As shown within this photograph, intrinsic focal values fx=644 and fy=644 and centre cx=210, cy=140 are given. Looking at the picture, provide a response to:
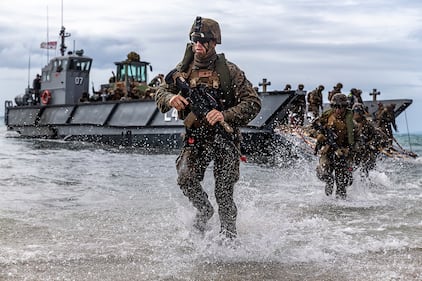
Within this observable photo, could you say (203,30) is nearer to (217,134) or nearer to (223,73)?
(223,73)

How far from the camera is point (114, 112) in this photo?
25.9 metres

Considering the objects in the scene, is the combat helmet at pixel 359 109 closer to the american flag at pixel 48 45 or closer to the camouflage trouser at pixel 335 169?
the camouflage trouser at pixel 335 169

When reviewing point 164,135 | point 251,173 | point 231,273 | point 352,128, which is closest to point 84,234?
point 231,273

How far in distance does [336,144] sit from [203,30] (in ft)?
15.1

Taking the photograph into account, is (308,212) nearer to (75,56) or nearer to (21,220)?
(21,220)

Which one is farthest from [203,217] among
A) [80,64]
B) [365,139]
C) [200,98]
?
[80,64]

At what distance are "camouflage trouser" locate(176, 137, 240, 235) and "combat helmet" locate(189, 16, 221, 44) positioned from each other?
867 millimetres

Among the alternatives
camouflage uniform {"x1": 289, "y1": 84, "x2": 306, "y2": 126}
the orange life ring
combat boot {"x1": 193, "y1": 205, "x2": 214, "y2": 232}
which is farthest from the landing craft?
combat boot {"x1": 193, "y1": 205, "x2": 214, "y2": 232}

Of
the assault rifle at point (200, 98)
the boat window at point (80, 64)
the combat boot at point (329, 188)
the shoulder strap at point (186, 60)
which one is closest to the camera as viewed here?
the assault rifle at point (200, 98)

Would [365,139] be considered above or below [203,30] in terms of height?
below

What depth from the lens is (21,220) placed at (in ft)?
24.1

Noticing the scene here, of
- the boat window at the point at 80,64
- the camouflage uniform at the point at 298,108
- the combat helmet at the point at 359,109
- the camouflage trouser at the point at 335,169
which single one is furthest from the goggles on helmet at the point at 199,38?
the boat window at the point at 80,64

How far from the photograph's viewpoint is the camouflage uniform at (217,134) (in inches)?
216

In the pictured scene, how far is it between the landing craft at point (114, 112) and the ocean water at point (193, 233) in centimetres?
823
